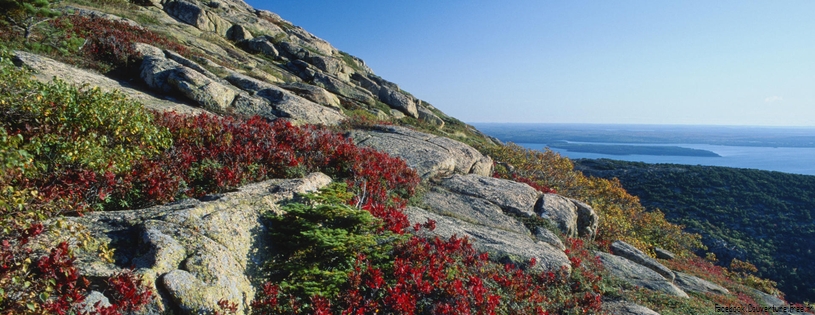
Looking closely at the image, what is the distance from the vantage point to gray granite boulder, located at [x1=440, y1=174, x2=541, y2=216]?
12.3m

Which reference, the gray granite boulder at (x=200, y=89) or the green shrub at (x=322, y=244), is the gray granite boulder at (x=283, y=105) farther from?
the green shrub at (x=322, y=244)

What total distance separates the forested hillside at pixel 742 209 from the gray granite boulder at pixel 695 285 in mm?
18229

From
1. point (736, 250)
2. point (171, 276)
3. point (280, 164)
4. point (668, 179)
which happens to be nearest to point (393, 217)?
point (280, 164)

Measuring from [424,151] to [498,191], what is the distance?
2941 millimetres

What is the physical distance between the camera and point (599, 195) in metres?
24.2

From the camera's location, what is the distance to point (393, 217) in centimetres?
759

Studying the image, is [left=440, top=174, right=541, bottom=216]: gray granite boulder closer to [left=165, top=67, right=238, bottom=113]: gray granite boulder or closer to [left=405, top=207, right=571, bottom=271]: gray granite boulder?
[left=405, top=207, right=571, bottom=271]: gray granite boulder

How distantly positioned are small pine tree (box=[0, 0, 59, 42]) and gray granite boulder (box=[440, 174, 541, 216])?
14.2 metres

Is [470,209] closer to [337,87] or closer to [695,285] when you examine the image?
[695,285]

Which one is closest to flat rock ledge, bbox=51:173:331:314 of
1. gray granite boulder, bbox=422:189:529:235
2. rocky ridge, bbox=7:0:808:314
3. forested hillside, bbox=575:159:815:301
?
rocky ridge, bbox=7:0:808:314

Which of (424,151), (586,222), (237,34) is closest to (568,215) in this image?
(586,222)

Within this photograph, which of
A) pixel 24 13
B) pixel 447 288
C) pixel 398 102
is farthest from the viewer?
pixel 398 102

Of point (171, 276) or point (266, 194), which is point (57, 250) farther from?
point (266, 194)

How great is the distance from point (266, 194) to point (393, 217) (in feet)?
7.57
